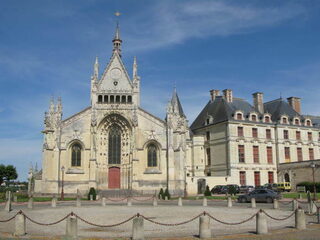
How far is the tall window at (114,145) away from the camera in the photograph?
44750mm

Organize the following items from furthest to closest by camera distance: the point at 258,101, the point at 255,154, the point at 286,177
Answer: the point at 258,101
the point at 255,154
the point at 286,177

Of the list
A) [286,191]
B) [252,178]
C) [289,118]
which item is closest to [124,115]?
[252,178]

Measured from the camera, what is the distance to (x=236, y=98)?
57.6 m

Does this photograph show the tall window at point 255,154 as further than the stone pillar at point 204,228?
Yes

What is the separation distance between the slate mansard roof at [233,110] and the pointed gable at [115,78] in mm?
15866

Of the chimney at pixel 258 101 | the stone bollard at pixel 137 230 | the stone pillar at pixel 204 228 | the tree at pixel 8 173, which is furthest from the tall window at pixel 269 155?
the tree at pixel 8 173

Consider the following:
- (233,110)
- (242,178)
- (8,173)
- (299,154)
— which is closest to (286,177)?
(299,154)

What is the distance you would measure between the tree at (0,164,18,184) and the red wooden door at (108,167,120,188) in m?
39.0

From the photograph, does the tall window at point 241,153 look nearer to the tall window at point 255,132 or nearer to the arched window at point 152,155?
the tall window at point 255,132

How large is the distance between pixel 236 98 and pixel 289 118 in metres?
8.84

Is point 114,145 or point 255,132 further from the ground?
point 255,132

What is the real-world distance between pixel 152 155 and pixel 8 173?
1700 inches

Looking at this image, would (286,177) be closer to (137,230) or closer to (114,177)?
(114,177)

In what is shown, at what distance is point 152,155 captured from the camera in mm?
44312
